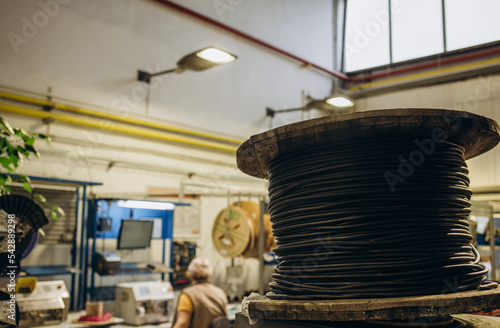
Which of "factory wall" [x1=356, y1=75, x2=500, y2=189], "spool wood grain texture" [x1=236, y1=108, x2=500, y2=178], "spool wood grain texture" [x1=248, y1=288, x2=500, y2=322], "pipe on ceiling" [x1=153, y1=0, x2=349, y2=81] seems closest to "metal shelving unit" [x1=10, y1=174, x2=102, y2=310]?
"pipe on ceiling" [x1=153, y1=0, x2=349, y2=81]

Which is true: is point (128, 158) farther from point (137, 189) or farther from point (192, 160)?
point (192, 160)

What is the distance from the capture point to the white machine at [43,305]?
A: 3449 mm

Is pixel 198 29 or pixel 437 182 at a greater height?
pixel 198 29

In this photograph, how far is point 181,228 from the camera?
565cm

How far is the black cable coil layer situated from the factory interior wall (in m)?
3.70

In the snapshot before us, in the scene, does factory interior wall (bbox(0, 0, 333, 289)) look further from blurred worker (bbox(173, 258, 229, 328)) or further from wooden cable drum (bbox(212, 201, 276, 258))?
blurred worker (bbox(173, 258, 229, 328))

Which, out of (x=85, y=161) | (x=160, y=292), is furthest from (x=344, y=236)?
(x=85, y=161)

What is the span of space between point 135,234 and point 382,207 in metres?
3.98

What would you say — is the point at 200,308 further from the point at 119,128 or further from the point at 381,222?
the point at 381,222

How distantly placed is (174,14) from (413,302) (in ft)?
17.3

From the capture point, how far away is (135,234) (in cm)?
459

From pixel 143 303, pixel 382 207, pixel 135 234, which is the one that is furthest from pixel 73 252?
pixel 382 207

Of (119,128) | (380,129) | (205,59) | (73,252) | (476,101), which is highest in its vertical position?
(476,101)

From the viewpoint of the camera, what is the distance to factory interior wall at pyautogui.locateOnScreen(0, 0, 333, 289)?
4.30m
